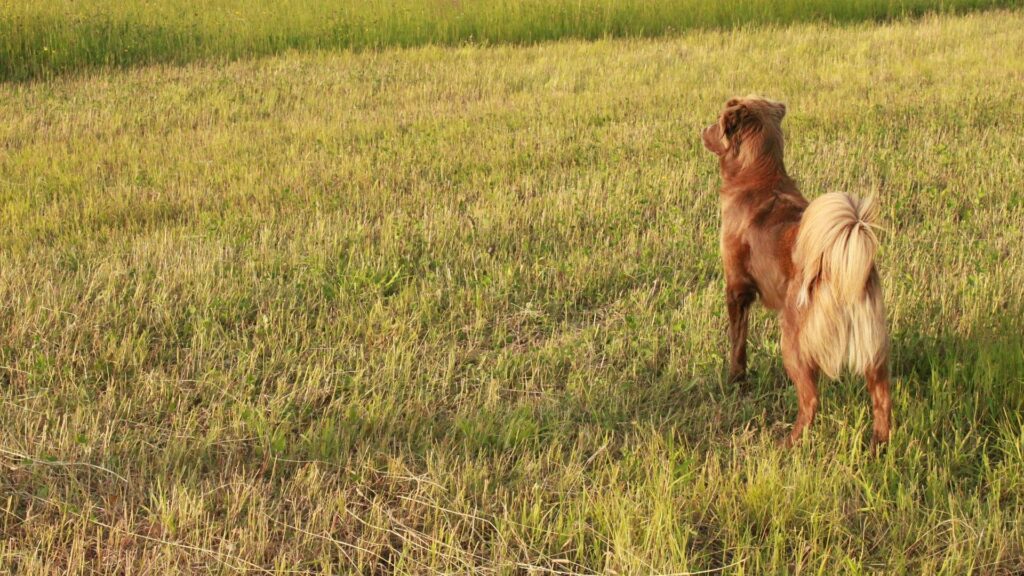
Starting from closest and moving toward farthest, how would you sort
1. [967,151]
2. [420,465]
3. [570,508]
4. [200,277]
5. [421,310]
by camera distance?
[570,508], [420,465], [421,310], [200,277], [967,151]

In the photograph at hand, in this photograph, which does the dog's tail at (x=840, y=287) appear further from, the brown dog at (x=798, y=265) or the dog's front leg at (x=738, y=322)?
the dog's front leg at (x=738, y=322)

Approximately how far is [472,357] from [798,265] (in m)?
1.65

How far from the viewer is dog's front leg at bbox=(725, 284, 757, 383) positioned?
3.76 metres

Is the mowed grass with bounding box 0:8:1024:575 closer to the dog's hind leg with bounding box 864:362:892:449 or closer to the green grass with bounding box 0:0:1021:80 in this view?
the dog's hind leg with bounding box 864:362:892:449

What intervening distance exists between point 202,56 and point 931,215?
895cm

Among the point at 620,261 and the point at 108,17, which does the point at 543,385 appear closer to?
the point at 620,261

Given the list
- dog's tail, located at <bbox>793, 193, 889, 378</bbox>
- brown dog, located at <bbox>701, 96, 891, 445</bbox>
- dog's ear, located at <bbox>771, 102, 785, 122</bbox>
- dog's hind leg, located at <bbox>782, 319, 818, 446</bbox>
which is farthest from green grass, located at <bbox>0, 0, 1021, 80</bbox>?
dog's tail, located at <bbox>793, 193, 889, 378</bbox>

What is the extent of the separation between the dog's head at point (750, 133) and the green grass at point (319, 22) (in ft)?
30.4

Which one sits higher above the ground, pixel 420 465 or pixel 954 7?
pixel 954 7

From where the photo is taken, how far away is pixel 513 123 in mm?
8617

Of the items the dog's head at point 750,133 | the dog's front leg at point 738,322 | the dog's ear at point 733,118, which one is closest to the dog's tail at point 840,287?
the dog's front leg at point 738,322

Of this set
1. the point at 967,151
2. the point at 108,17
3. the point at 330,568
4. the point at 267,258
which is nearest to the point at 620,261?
the point at 267,258

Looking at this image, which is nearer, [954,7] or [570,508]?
[570,508]

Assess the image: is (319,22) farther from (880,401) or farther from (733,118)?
(880,401)
